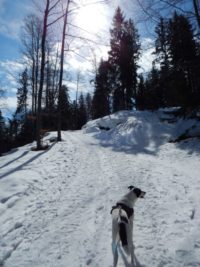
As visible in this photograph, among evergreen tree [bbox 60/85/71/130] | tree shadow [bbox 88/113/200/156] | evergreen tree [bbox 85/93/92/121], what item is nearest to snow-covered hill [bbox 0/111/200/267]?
tree shadow [bbox 88/113/200/156]

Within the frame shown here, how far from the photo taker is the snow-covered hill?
16.5 feet

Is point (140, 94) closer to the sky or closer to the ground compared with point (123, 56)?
closer to the ground

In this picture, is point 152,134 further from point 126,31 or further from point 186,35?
point 126,31

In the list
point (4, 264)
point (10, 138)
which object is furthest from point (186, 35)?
point (10, 138)

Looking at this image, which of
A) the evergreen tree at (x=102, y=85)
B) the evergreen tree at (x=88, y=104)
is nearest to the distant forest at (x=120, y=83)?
the evergreen tree at (x=102, y=85)

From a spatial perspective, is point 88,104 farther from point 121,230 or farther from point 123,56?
point 121,230

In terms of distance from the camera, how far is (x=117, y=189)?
8891 millimetres

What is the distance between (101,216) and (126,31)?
3493cm

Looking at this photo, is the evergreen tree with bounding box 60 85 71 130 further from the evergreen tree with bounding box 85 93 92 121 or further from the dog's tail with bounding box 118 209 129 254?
the dog's tail with bounding box 118 209 129 254

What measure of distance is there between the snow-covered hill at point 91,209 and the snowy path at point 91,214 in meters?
0.02

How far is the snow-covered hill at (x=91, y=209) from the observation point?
16.5 feet

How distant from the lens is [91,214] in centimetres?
694

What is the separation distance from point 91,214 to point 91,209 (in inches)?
13.4

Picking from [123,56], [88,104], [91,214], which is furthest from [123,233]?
[88,104]
